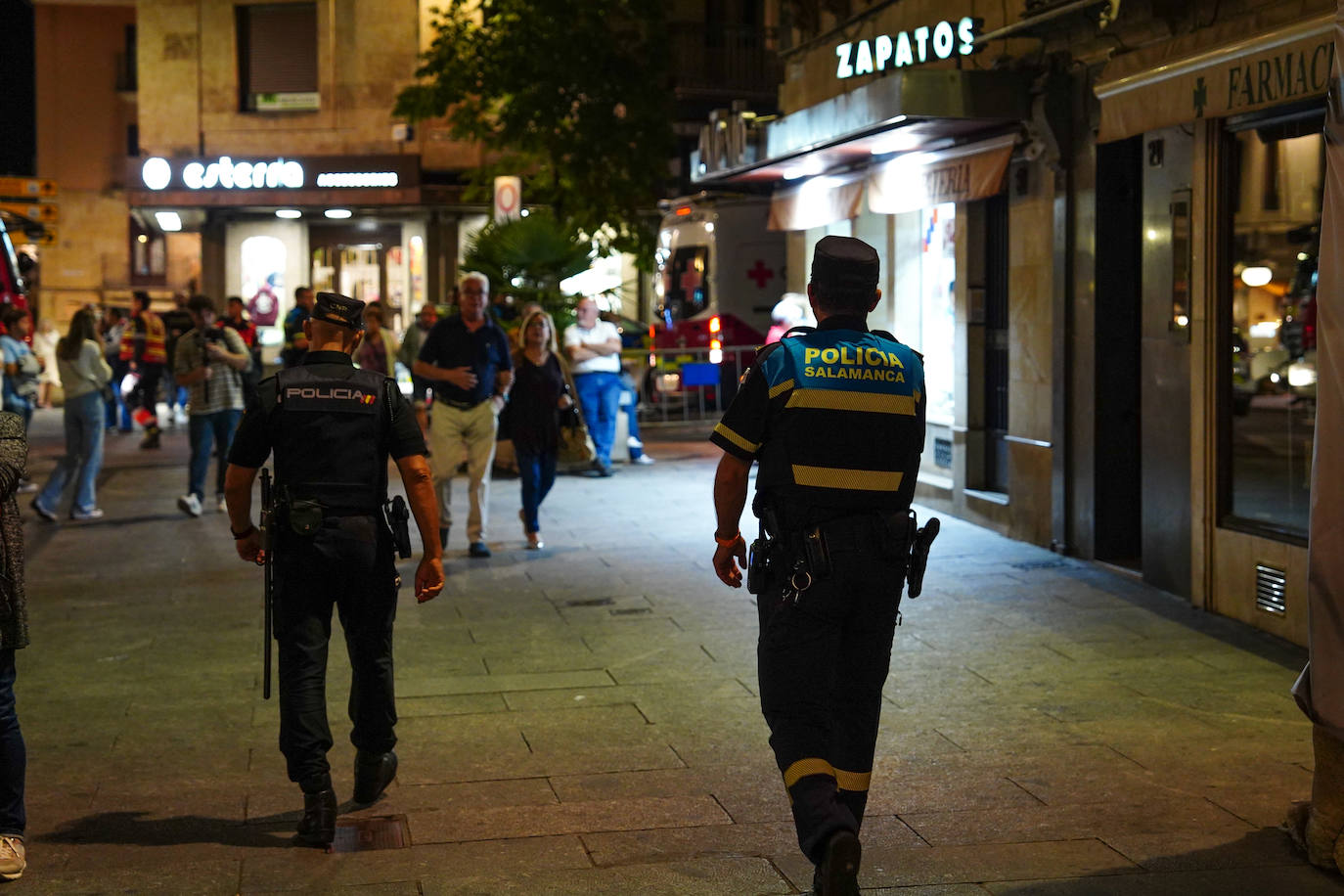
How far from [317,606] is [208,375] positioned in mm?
8613

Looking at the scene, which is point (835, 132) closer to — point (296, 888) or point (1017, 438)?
point (1017, 438)

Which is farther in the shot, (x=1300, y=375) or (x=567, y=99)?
(x=567, y=99)

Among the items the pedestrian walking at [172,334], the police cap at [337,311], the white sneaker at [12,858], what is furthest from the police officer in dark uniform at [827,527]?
the pedestrian walking at [172,334]

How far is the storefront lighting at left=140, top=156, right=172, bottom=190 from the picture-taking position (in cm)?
2897

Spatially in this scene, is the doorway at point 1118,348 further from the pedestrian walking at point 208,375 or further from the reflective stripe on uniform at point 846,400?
the pedestrian walking at point 208,375

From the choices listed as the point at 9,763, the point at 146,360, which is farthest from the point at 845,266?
the point at 146,360

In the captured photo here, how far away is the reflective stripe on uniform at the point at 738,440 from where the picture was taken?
4.65 meters

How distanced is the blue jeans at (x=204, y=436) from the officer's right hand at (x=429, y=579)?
8189 millimetres

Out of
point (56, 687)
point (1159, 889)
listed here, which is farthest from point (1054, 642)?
point (56, 687)

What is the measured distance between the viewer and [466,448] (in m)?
11.6

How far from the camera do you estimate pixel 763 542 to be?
4676 mm

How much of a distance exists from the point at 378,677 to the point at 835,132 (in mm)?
8275

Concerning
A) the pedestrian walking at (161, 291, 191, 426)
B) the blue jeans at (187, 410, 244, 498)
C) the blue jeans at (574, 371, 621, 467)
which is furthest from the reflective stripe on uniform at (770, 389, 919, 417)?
the pedestrian walking at (161, 291, 191, 426)

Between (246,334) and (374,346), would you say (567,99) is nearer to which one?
(374,346)
